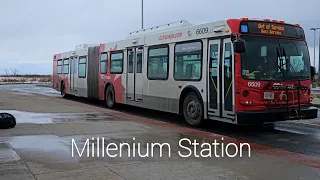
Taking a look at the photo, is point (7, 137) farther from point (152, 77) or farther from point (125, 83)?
point (125, 83)

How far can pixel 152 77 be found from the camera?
14.0 meters

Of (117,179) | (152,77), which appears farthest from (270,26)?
(117,179)

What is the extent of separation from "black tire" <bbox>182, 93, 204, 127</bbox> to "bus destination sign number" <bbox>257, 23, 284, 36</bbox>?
2733 mm

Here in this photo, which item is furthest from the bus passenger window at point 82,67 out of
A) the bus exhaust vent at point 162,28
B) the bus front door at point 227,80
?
the bus front door at point 227,80

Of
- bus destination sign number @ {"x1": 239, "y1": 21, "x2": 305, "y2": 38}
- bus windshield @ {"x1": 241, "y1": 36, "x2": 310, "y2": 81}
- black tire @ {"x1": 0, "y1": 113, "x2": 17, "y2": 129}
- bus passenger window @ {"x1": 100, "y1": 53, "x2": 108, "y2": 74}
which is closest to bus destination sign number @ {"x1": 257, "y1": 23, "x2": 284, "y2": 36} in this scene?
bus destination sign number @ {"x1": 239, "y1": 21, "x2": 305, "y2": 38}

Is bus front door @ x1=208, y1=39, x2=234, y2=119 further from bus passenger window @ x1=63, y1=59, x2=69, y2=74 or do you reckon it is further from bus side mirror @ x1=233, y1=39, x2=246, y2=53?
bus passenger window @ x1=63, y1=59, x2=69, y2=74

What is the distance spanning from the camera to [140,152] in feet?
24.3

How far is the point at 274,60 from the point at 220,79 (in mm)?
1504

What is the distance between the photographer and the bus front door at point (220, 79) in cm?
1010

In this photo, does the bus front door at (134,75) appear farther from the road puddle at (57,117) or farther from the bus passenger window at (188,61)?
the bus passenger window at (188,61)

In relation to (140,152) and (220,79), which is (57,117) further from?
(140,152)

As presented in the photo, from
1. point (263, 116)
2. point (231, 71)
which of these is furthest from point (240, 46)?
point (263, 116)

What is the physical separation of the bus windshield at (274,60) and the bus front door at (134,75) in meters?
5.73

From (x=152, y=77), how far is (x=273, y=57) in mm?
5013
